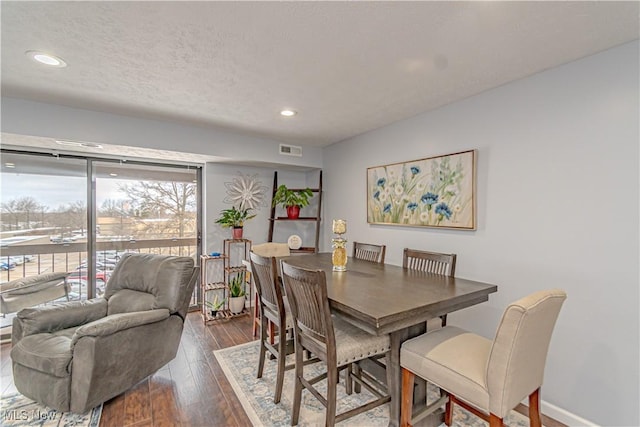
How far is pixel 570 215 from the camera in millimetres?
1953

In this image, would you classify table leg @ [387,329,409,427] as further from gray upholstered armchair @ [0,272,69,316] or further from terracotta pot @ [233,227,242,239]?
gray upholstered armchair @ [0,272,69,316]

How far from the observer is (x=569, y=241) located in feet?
6.42

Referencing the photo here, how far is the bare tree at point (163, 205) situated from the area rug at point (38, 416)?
2.14 m

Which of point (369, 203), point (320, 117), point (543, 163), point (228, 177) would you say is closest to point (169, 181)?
point (228, 177)

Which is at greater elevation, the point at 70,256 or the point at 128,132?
the point at 128,132

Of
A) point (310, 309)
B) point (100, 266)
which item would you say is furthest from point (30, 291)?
point (310, 309)

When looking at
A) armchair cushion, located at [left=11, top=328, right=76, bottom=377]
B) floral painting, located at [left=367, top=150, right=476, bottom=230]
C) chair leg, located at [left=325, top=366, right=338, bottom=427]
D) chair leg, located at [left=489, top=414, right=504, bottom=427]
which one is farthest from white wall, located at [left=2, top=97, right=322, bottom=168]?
chair leg, located at [left=489, top=414, right=504, bottom=427]

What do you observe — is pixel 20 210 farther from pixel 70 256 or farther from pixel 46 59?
pixel 46 59

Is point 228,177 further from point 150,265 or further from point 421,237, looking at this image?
point 421,237

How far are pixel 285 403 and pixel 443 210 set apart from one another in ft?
6.77

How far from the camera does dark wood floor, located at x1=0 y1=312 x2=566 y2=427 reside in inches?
77.4

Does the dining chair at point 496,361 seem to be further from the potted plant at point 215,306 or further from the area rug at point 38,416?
the potted plant at point 215,306

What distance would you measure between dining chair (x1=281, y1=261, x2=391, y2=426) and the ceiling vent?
8.35ft

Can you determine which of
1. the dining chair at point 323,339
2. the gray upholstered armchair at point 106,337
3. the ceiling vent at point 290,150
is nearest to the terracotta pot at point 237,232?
the ceiling vent at point 290,150
